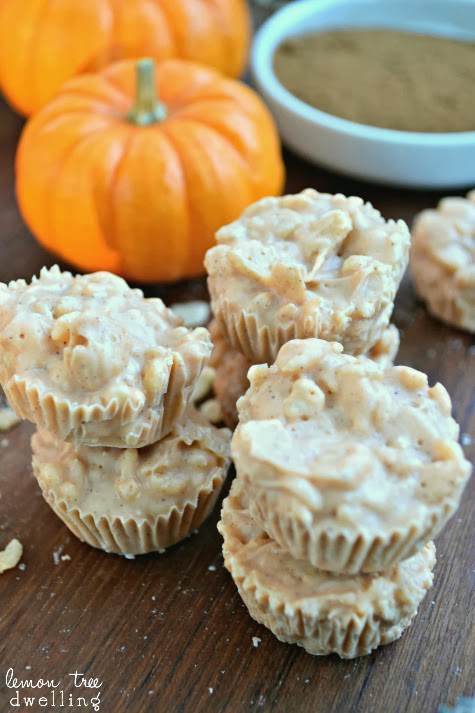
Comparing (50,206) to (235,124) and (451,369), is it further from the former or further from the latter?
(451,369)

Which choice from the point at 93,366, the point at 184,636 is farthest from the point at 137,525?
the point at 93,366

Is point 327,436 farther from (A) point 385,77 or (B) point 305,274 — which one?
(A) point 385,77

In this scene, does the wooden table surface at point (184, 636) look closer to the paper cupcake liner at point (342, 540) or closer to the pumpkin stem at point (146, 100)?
the paper cupcake liner at point (342, 540)

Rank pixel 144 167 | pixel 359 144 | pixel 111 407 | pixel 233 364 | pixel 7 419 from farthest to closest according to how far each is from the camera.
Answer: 1. pixel 359 144
2. pixel 144 167
3. pixel 7 419
4. pixel 233 364
5. pixel 111 407

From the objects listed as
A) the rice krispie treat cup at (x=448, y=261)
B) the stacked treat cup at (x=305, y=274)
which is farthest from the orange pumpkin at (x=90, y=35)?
the stacked treat cup at (x=305, y=274)

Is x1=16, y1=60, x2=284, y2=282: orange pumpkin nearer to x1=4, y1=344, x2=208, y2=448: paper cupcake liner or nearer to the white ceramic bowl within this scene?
the white ceramic bowl

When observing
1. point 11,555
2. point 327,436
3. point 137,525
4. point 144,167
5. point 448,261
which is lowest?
point 11,555
